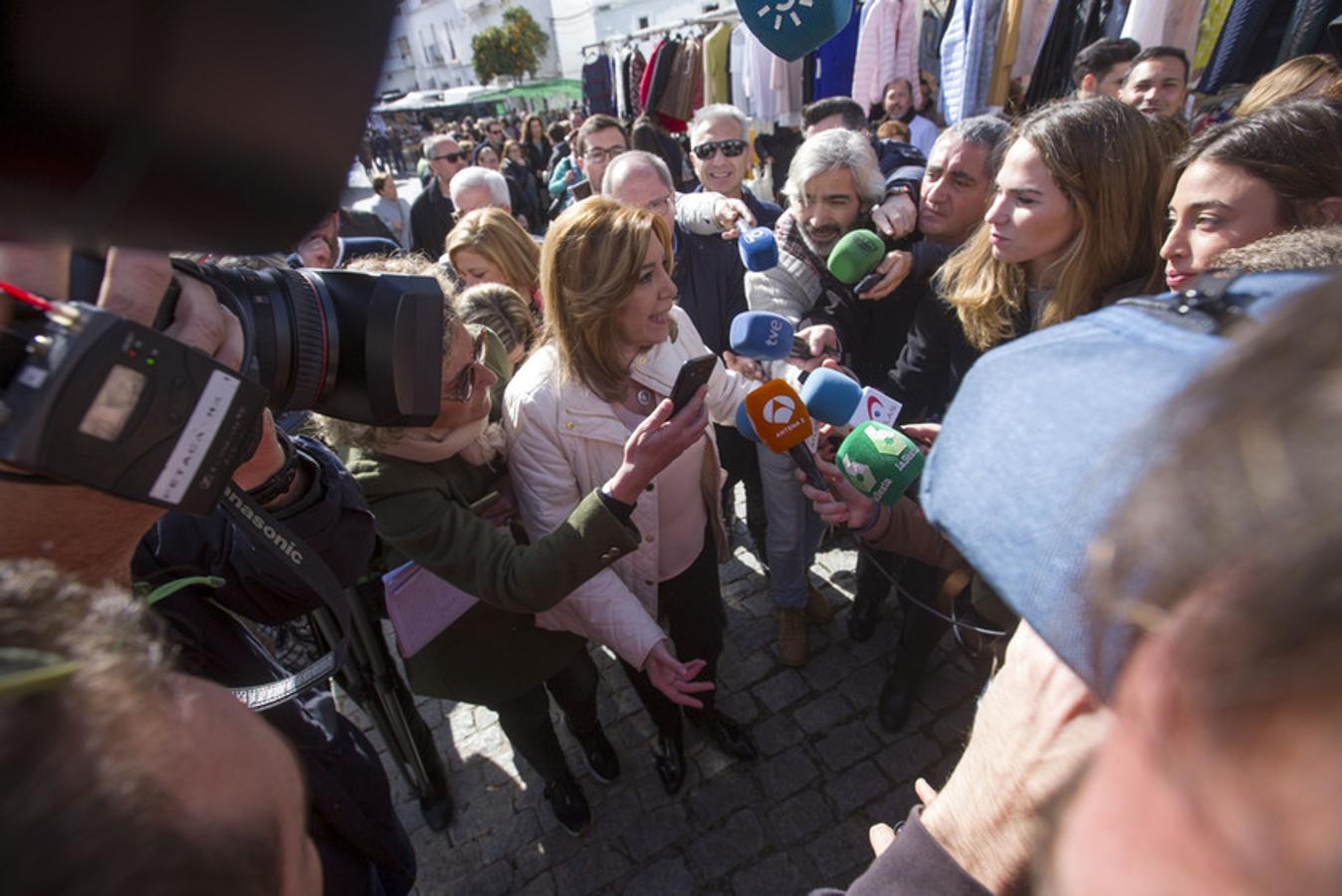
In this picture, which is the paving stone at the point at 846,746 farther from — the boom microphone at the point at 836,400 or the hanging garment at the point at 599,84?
the hanging garment at the point at 599,84

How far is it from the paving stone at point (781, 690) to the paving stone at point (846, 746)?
0.24 m

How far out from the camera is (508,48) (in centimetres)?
3050

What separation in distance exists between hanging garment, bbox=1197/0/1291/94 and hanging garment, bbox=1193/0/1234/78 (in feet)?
0.66

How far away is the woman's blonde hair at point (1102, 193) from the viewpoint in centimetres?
200

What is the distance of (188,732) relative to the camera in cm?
54

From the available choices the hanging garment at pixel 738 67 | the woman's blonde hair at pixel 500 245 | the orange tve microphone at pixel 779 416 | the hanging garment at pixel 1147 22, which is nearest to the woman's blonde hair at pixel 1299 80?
the hanging garment at pixel 1147 22

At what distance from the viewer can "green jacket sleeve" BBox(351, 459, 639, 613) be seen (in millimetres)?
1642

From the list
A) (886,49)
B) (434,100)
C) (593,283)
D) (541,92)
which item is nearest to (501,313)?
(593,283)

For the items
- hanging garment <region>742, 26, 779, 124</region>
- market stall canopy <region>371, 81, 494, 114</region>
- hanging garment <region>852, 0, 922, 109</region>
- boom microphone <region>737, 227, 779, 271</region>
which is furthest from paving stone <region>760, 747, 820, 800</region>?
market stall canopy <region>371, 81, 494, 114</region>

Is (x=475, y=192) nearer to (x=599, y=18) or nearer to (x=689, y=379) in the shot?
(x=689, y=379)

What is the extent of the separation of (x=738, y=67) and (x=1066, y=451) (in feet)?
28.3

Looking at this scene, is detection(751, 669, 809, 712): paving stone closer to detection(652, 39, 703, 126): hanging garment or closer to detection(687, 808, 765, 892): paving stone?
detection(687, 808, 765, 892): paving stone

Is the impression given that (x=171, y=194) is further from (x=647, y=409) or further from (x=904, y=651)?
(x=904, y=651)

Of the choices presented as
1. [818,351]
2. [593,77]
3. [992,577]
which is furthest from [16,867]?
[593,77]
